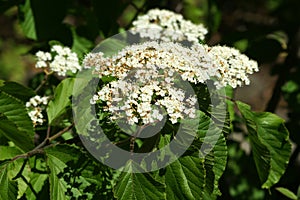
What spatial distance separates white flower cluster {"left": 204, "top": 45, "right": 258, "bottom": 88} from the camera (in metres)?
1.42

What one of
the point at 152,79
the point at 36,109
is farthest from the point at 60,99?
the point at 152,79

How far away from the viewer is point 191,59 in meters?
1.36

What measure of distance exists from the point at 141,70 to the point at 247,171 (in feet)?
4.62

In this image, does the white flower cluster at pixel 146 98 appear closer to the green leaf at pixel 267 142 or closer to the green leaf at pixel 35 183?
the green leaf at pixel 267 142

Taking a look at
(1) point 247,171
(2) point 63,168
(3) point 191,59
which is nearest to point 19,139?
(2) point 63,168

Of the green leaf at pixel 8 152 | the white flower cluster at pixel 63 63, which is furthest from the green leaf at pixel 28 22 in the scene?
the green leaf at pixel 8 152

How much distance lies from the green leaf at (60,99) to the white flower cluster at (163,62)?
24cm

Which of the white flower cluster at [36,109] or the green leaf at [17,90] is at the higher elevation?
the green leaf at [17,90]

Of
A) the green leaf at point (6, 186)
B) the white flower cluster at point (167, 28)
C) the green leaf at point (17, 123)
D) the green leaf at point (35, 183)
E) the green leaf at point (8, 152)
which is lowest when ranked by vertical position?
the green leaf at point (35, 183)

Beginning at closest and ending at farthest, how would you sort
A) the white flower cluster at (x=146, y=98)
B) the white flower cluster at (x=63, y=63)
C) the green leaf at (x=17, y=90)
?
the white flower cluster at (x=146, y=98) < the green leaf at (x=17, y=90) < the white flower cluster at (x=63, y=63)

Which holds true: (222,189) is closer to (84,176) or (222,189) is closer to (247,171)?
(247,171)

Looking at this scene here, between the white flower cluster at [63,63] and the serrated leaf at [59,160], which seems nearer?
the serrated leaf at [59,160]

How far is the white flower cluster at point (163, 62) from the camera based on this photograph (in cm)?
131

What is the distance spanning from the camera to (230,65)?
149 cm
